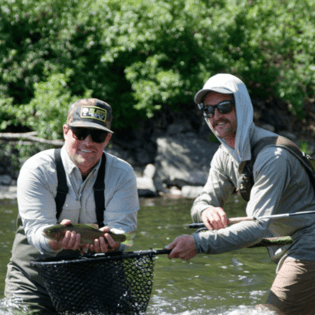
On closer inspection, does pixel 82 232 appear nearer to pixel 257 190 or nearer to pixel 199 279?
pixel 257 190

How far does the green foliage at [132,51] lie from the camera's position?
19.9 meters

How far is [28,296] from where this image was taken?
12.7 ft

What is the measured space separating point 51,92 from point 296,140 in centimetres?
1133

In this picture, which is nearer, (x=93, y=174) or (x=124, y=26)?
(x=93, y=174)

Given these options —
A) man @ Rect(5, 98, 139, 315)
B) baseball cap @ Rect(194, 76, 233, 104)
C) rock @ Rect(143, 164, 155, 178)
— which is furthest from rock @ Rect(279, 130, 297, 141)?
man @ Rect(5, 98, 139, 315)

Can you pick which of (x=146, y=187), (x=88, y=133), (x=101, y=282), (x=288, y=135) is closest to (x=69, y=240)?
(x=101, y=282)

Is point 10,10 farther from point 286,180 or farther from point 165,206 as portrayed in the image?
point 286,180

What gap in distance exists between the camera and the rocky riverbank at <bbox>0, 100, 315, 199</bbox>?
19.0m

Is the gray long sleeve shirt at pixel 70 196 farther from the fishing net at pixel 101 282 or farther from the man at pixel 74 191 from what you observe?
the fishing net at pixel 101 282

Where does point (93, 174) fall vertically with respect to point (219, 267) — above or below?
above

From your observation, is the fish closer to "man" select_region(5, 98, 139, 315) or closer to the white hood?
"man" select_region(5, 98, 139, 315)

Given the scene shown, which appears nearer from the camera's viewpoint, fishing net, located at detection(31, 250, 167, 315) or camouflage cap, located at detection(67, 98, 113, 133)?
fishing net, located at detection(31, 250, 167, 315)

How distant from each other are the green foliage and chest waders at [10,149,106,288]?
15.3 metres

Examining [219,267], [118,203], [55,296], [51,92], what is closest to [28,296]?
[55,296]
